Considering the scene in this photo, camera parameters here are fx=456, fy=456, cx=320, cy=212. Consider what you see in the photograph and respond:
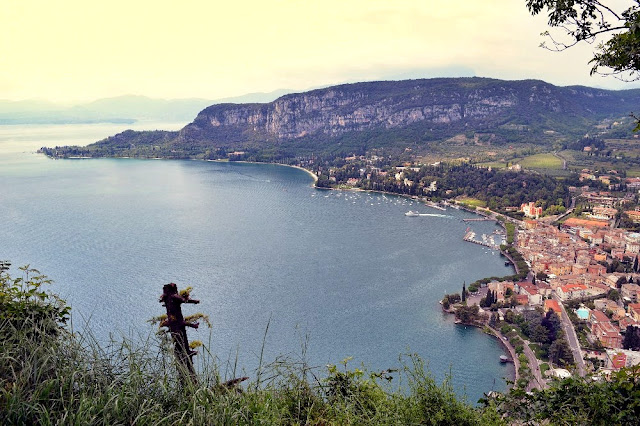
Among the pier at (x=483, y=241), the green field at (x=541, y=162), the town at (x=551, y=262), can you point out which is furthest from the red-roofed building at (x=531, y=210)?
the green field at (x=541, y=162)

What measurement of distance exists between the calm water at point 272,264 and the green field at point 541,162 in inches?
665

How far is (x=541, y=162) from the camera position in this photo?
46.0 metres

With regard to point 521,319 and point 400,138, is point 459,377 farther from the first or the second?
point 400,138

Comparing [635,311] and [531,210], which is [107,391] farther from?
[531,210]

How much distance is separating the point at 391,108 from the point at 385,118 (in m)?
2.20

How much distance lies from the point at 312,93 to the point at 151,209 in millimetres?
56657

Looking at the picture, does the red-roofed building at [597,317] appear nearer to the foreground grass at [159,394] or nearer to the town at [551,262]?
the town at [551,262]

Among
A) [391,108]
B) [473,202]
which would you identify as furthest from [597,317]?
[391,108]

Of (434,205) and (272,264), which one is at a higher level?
(434,205)

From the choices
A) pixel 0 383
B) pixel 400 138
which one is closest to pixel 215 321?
pixel 0 383

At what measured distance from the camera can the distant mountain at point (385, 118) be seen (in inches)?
2601

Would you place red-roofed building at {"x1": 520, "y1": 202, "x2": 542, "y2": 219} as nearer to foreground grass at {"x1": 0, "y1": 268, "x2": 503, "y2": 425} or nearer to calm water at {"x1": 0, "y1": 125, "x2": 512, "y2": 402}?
calm water at {"x1": 0, "y1": 125, "x2": 512, "y2": 402}

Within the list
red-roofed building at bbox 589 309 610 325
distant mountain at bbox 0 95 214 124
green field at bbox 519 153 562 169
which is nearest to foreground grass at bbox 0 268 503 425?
red-roofed building at bbox 589 309 610 325

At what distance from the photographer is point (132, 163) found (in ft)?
190
